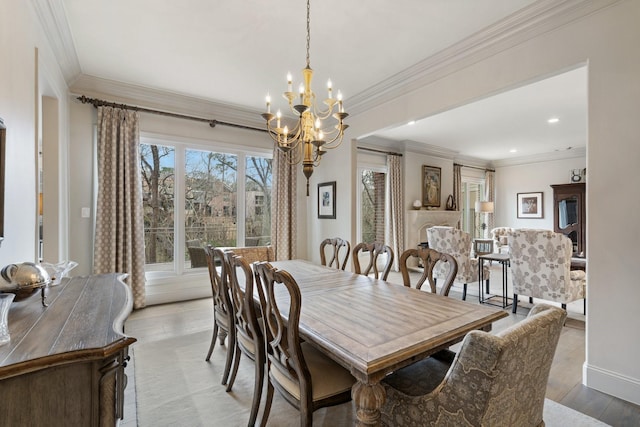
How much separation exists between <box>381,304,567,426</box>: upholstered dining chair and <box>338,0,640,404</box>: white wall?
1.33 metres

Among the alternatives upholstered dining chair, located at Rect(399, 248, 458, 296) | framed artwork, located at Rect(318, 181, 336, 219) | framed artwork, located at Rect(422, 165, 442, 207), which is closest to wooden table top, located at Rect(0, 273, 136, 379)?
upholstered dining chair, located at Rect(399, 248, 458, 296)

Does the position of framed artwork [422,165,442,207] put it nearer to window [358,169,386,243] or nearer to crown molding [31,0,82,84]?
window [358,169,386,243]

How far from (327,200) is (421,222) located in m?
2.60

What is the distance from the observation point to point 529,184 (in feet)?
25.5

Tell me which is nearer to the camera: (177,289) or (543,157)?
(177,289)

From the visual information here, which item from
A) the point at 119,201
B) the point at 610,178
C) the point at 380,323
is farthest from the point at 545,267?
the point at 119,201

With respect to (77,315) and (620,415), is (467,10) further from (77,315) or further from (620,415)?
(77,315)

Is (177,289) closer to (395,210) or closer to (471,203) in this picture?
(395,210)

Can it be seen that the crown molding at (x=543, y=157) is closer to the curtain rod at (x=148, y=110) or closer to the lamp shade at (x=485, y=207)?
the lamp shade at (x=485, y=207)

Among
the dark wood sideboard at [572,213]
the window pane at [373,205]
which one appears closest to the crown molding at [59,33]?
the window pane at [373,205]

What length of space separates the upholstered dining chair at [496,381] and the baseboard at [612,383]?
1.34 metres

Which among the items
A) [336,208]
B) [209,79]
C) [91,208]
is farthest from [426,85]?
[91,208]

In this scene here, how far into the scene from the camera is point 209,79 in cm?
356

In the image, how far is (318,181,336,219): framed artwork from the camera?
4863 millimetres
